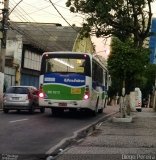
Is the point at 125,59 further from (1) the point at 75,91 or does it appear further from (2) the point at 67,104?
(2) the point at 67,104

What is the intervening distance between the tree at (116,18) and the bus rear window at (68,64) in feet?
11.3

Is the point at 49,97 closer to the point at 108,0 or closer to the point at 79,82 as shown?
the point at 79,82

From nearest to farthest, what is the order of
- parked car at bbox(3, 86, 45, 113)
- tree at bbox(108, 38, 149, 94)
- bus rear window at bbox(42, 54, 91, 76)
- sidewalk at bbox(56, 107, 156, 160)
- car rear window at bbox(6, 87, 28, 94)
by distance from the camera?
sidewalk at bbox(56, 107, 156, 160) → tree at bbox(108, 38, 149, 94) → bus rear window at bbox(42, 54, 91, 76) → parked car at bbox(3, 86, 45, 113) → car rear window at bbox(6, 87, 28, 94)

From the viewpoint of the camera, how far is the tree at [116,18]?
28578 millimetres

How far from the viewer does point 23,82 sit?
2176 inches

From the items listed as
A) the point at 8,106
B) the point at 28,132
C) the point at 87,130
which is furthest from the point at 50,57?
the point at 28,132

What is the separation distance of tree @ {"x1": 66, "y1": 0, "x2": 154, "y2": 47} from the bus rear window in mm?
3447

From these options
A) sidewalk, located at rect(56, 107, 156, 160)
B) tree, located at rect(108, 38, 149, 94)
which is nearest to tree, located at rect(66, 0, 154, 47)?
tree, located at rect(108, 38, 149, 94)

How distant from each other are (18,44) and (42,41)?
94.3ft

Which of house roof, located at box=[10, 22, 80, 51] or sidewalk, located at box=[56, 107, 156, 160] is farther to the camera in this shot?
house roof, located at box=[10, 22, 80, 51]

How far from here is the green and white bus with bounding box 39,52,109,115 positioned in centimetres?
2612

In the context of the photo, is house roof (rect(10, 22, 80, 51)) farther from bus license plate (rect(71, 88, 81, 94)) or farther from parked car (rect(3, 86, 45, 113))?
bus license plate (rect(71, 88, 81, 94))

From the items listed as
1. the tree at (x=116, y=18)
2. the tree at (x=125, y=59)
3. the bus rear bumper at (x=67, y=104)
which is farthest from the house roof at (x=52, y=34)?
the tree at (x=125, y=59)

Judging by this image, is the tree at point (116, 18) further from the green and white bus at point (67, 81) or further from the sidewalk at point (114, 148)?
the sidewalk at point (114, 148)
